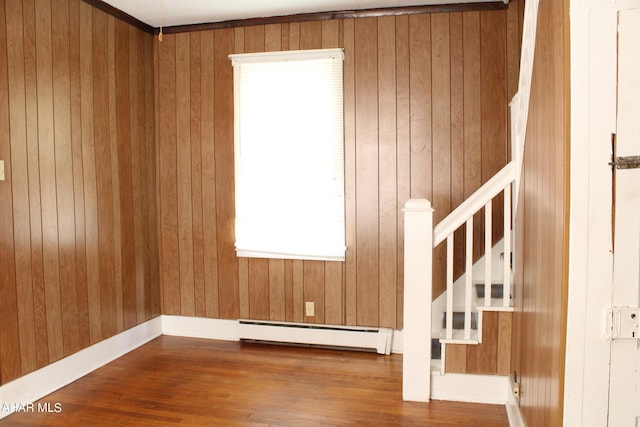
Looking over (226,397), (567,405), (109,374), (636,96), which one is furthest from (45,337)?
(636,96)

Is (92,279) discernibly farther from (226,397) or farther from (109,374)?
(226,397)

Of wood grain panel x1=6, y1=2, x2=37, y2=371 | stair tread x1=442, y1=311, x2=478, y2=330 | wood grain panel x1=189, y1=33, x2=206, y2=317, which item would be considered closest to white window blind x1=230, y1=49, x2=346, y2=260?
wood grain panel x1=189, y1=33, x2=206, y2=317

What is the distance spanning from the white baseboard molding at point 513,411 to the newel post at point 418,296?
43cm

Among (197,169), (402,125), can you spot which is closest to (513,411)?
(402,125)

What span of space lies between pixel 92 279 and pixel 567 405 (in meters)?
3.03

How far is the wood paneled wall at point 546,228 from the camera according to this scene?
1535mm

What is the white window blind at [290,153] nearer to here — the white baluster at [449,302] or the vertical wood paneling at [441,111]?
the vertical wood paneling at [441,111]

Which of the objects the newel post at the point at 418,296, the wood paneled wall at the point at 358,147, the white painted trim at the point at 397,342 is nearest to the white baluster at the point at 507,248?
the newel post at the point at 418,296

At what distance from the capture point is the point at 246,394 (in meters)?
3.07

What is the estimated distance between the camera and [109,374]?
3.41 metres

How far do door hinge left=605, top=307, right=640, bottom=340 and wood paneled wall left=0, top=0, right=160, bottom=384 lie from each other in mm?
2900

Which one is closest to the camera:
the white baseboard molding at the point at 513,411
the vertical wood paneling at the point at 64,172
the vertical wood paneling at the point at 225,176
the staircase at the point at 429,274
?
the white baseboard molding at the point at 513,411

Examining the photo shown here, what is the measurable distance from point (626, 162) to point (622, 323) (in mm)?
459

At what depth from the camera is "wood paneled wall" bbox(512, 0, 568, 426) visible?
1.54m
